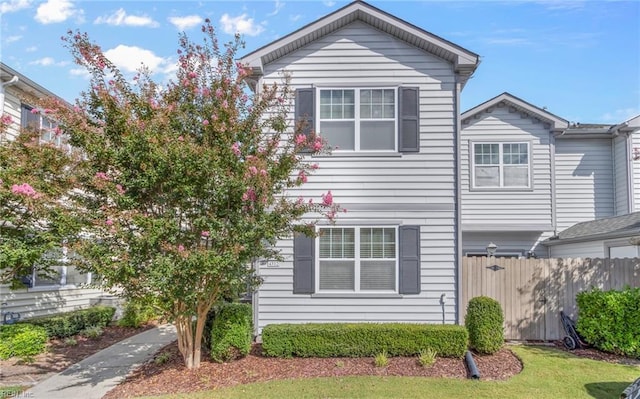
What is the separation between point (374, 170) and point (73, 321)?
839 centimetres

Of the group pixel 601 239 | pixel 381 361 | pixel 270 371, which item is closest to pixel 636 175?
pixel 601 239

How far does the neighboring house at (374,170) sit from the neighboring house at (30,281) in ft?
18.4

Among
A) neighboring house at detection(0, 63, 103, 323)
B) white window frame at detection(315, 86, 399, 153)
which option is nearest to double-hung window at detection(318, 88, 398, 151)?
white window frame at detection(315, 86, 399, 153)

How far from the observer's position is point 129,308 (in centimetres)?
1227

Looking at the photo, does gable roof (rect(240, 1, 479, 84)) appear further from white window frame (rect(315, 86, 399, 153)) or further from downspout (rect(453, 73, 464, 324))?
white window frame (rect(315, 86, 399, 153))

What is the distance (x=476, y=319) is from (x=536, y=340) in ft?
8.42

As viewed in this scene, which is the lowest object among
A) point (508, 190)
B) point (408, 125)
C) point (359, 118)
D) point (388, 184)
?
point (388, 184)

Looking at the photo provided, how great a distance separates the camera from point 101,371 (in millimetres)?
8109

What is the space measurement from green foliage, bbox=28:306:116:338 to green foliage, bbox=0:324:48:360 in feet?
3.23

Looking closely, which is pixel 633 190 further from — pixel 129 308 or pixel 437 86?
pixel 129 308

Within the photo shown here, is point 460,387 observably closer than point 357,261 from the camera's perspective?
Yes

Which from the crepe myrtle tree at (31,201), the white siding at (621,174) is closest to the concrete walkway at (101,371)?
the crepe myrtle tree at (31,201)

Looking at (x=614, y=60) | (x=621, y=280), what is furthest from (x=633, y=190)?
(x=621, y=280)

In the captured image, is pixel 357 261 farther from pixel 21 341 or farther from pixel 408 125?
pixel 21 341
